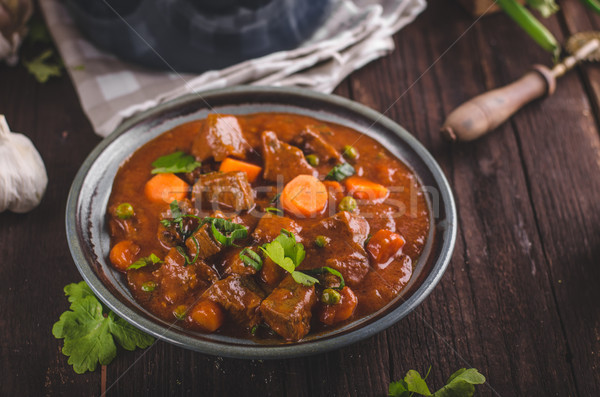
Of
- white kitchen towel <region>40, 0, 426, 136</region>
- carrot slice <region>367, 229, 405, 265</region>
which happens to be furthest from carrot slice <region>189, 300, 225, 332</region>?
white kitchen towel <region>40, 0, 426, 136</region>

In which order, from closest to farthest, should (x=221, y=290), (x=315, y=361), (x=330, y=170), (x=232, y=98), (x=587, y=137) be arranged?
1. (x=221, y=290)
2. (x=315, y=361)
3. (x=330, y=170)
4. (x=232, y=98)
5. (x=587, y=137)

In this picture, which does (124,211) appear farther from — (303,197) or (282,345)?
(282,345)

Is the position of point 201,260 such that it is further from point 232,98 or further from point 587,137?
point 587,137

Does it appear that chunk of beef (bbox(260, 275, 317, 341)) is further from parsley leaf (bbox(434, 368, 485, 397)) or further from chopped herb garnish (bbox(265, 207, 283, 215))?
parsley leaf (bbox(434, 368, 485, 397))

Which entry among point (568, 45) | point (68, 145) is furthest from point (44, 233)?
point (568, 45)

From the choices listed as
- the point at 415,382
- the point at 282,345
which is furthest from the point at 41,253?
the point at 415,382

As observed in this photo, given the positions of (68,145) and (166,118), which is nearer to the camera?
(166,118)

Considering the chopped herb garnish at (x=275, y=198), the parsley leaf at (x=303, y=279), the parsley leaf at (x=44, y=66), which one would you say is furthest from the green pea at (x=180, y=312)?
the parsley leaf at (x=44, y=66)
